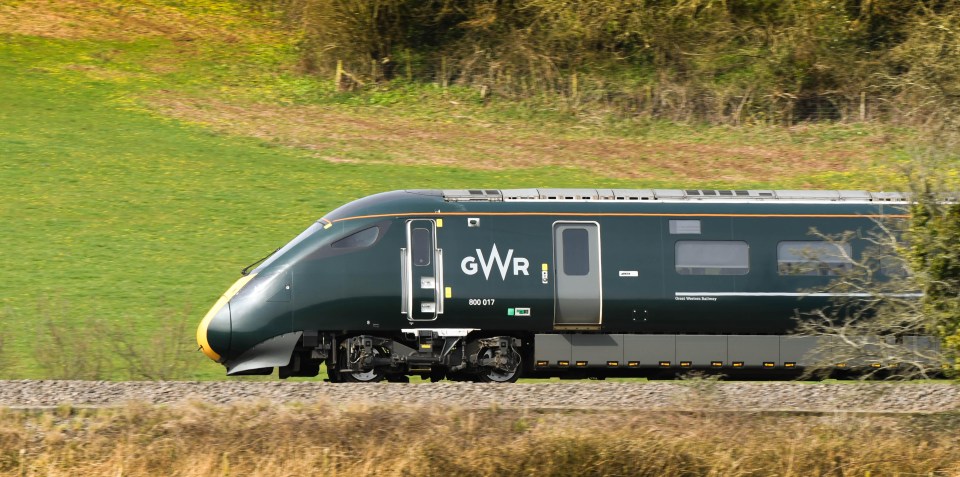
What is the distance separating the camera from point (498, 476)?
47.7 ft

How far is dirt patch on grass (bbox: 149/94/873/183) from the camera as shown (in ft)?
111

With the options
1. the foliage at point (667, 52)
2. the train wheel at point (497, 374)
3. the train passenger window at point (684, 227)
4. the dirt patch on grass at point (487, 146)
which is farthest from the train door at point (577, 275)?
the foliage at point (667, 52)

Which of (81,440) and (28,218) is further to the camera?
(28,218)

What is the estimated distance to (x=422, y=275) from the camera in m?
17.6

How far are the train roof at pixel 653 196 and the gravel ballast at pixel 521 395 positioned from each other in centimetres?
272

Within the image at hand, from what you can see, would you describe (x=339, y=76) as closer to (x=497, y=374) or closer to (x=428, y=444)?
(x=497, y=374)

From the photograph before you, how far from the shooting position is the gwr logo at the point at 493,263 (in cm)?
1769

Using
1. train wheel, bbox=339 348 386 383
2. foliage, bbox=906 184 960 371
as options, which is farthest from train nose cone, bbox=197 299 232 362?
foliage, bbox=906 184 960 371

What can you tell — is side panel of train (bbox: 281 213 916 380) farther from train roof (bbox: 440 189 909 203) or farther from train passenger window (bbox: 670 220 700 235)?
train roof (bbox: 440 189 909 203)

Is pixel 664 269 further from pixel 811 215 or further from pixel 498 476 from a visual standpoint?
pixel 498 476

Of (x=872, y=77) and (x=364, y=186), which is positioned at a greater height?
(x=872, y=77)

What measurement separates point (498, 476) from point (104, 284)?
12.2m

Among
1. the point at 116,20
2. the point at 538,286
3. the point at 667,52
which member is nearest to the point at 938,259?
the point at 538,286

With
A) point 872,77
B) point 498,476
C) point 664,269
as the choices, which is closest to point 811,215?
point 664,269
